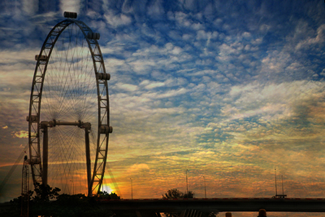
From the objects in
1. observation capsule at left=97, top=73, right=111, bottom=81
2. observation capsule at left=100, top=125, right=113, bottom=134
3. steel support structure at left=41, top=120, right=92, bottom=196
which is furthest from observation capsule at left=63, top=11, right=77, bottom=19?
observation capsule at left=100, top=125, right=113, bottom=134

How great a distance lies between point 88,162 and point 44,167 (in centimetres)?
1284

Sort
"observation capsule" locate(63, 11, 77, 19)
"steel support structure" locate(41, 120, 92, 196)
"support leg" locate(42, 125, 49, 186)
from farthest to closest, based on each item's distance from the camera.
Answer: "support leg" locate(42, 125, 49, 186)
"observation capsule" locate(63, 11, 77, 19)
"steel support structure" locate(41, 120, 92, 196)

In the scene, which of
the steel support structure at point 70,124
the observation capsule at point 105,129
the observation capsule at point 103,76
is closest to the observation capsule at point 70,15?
the observation capsule at point 103,76

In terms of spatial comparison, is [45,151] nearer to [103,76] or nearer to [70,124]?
[70,124]

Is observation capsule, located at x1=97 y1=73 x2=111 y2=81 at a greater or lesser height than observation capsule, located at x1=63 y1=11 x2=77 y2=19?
lesser

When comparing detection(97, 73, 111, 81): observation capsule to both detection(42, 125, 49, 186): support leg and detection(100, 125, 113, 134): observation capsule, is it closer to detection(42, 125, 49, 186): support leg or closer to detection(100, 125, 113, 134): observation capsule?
detection(100, 125, 113, 134): observation capsule

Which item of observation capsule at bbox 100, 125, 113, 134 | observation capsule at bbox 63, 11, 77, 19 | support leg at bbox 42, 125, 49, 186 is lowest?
support leg at bbox 42, 125, 49, 186

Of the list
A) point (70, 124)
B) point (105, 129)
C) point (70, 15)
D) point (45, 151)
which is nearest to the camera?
point (105, 129)

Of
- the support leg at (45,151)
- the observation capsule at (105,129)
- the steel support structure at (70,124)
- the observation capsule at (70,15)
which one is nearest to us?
the observation capsule at (105,129)

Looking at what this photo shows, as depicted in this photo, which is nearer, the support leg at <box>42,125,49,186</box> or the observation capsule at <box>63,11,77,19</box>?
the observation capsule at <box>63,11,77,19</box>

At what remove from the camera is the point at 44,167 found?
8162 centimetres

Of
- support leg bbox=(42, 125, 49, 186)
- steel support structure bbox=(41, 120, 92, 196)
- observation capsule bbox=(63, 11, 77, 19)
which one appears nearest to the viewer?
steel support structure bbox=(41, 120, 92, 196)

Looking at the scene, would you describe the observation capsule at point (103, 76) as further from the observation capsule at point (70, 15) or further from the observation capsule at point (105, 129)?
the observation capsule at point (70, 15)

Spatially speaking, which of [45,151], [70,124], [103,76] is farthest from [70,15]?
[45,151]
